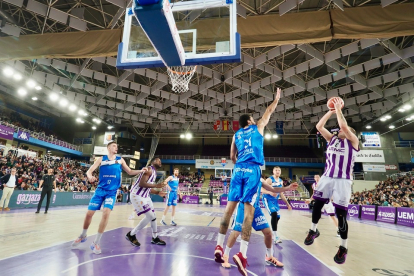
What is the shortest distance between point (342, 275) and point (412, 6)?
32.3 ft

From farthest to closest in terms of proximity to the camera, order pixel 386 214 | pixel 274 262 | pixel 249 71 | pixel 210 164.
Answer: pixel 210 164 < pixel 249 71 < pixel 386 214 < pixel 274 262

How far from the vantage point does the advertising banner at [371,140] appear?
2612cm

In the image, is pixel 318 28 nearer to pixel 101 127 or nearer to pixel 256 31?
pixel 256 31

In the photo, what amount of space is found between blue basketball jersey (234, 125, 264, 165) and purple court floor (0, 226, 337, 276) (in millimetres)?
1734

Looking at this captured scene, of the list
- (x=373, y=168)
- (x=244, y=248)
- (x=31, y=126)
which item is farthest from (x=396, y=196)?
(x=31, y=126)

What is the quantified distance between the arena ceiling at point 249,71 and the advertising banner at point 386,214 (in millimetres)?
8931

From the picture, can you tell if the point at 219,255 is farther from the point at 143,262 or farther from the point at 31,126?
the point at 31,126

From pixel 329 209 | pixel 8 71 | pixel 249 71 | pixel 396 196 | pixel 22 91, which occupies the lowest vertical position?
pixel 329 209

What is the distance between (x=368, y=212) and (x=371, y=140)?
49.1ft

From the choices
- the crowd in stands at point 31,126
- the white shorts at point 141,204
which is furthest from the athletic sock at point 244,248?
the crowd in stands at point 31,126

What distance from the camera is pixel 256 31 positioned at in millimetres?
9023

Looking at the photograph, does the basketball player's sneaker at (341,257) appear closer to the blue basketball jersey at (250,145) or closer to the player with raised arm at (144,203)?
the blue basketball jersey at (250,145)

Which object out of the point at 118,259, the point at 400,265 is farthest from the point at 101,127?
the point at 400,265

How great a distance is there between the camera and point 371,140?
86.7 ft
